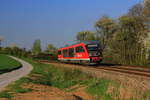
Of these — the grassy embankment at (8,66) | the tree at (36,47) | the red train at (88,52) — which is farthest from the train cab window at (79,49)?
the tree at (36,47)

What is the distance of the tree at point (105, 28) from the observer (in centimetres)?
4953

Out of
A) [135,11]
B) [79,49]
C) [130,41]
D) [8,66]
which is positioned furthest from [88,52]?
[135,11]

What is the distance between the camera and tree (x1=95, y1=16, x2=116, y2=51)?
1950 inches

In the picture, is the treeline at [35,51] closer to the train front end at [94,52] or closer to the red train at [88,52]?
the red train at [88,52]

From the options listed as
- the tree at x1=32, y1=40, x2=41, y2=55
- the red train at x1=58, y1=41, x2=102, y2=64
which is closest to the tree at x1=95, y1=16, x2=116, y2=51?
the red train at x1=58, y1=41, x2=102, y2=64

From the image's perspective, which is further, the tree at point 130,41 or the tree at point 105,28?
the tree at point 105,28

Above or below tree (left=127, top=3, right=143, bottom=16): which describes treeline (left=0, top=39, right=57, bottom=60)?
below

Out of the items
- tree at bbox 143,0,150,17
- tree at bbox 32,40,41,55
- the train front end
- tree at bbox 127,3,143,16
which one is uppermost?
tree at bbox 127,3,143,16

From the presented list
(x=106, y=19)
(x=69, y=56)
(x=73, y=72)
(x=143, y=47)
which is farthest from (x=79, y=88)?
(x=106, y=19)

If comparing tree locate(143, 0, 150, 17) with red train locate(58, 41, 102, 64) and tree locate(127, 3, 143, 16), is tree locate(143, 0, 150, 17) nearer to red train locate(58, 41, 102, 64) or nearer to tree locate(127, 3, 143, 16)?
red train locate(58, 41, 102, 64)

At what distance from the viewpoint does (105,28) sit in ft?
167

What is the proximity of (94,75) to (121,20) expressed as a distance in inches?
924

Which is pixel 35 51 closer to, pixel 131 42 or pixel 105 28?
pixel 105 28

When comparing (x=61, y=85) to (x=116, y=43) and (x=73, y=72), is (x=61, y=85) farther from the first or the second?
(x=116, y=43)
